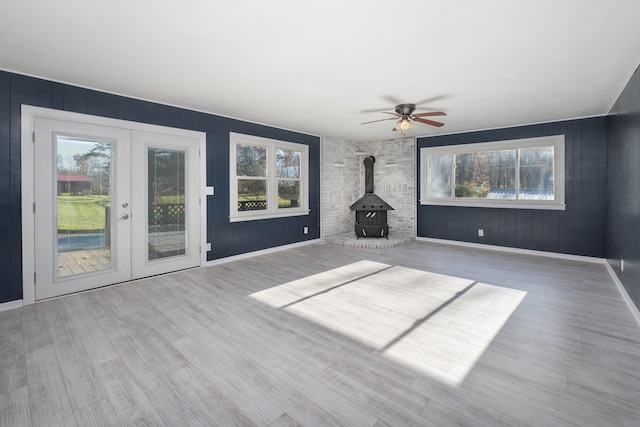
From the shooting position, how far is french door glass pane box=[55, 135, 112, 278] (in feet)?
11.8

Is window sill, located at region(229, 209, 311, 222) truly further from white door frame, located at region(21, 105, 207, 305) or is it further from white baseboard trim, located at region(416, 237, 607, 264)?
white baseboard trim, located at region(416, 237, 607, 264)

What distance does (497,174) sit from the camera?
6.27 meters

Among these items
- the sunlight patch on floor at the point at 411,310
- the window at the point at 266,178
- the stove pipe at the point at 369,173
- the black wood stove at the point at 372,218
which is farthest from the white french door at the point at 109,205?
the stove pipe at the point at 369,173

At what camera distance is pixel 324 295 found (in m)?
3.63

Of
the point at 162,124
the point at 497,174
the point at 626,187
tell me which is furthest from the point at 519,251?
the point at 162,124

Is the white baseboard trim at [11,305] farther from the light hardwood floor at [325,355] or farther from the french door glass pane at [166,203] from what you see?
the french door glass pane at [166,203]

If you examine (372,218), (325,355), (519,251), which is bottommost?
(325,355)

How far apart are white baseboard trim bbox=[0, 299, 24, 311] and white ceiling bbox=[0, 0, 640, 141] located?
98.1 inches

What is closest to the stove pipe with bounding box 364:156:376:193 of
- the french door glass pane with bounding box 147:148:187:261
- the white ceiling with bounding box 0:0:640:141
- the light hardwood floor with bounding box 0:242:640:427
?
the white ceiling with bounding box 0:0:640:141

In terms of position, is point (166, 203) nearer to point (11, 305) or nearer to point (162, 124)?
point (162, 124)

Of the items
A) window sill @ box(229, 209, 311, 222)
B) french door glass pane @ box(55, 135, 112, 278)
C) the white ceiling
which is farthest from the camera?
window sill @ box(229, 209, 311, 222)

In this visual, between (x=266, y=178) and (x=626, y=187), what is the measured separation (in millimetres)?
5289

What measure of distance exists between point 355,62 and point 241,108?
2.36 m

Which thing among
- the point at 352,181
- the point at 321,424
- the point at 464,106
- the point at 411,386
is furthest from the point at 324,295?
the point at 352,181
